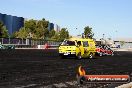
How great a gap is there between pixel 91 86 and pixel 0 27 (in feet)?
330

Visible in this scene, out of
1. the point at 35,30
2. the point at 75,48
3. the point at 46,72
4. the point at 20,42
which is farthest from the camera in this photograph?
the point at 35,30

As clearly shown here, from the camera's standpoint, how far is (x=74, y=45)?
3409cm

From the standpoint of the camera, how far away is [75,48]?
110 ft

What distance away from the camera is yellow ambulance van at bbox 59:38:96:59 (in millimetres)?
33656

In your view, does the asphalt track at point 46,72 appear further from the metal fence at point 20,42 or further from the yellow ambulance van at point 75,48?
the metal fence at point 20,42

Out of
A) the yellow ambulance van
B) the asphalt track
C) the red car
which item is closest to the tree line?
the red car

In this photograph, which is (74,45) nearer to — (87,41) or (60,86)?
(87,41)

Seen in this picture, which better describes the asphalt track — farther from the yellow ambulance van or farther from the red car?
the red car

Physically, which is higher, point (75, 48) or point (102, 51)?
point (75, 48)

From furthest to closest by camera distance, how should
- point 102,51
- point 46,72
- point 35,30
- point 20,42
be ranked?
point 35,30 < point 20,42 < point 102,51 < point 46,72

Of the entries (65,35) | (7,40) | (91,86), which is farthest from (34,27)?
(91,86)

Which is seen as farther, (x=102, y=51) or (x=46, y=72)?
(x=102, y=51)

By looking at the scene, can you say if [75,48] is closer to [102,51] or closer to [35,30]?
[102,51]

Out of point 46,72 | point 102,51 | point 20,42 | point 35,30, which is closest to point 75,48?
point 46,72
